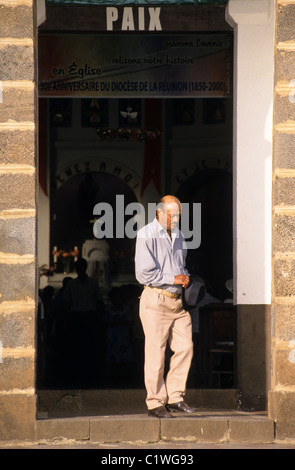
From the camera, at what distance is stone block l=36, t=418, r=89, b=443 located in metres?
8.49

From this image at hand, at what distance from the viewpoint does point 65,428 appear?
8547 mm

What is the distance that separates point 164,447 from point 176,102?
12170 millimetres

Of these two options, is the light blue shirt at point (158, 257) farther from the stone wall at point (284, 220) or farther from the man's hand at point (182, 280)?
the stone wall at point (284, 220)

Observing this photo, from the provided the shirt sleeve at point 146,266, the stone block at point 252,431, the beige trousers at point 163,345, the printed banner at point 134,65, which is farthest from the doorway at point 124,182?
the stone block at point 252,431

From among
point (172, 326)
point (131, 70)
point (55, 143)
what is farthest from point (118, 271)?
point (172, 326)

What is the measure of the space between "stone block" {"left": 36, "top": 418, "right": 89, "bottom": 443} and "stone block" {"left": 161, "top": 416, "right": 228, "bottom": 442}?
26.4 inches

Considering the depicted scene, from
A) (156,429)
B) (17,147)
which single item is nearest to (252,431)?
(156,429)

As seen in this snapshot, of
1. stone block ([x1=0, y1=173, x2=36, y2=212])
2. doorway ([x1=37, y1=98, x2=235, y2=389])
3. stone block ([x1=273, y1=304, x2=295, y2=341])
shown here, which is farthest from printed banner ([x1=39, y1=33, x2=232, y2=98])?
doorway ([x1=37, y1=98, x2=235, y2=389])

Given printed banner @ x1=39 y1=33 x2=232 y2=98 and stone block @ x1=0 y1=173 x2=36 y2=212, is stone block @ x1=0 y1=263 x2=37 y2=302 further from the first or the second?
printed banner @ x1=39 y1=33 x2=232 y2=98

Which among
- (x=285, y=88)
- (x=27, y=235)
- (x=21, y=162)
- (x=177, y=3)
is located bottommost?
(x=27, y=235)

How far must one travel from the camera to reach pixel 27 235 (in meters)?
8.53

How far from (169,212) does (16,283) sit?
5.00 feet

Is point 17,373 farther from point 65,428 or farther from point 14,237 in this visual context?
point 14,237

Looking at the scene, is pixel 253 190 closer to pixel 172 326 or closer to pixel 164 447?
pixel 172 326
